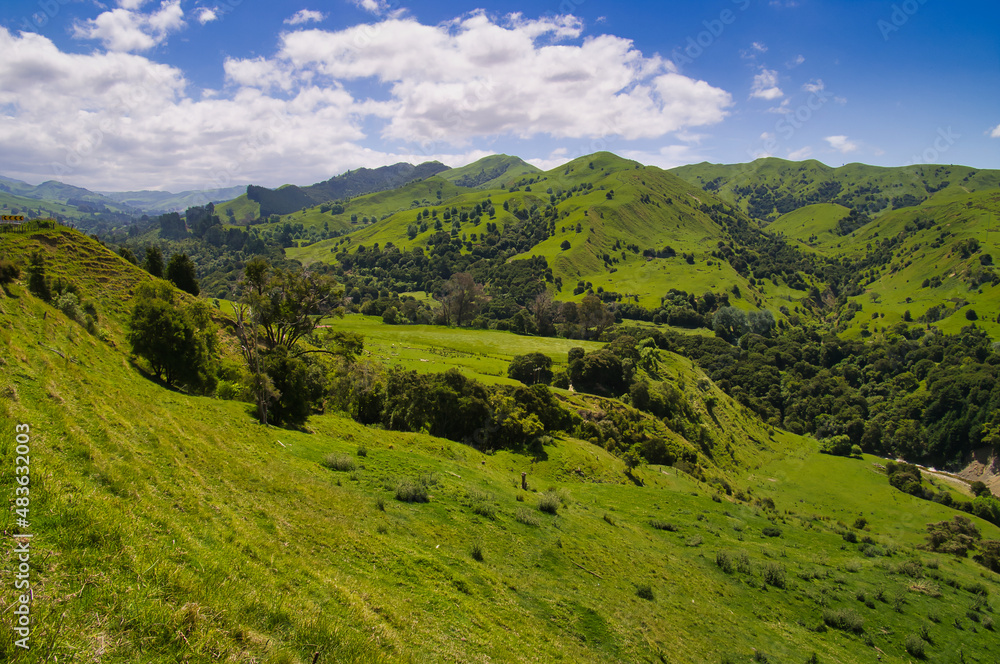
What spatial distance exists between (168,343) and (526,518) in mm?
22313

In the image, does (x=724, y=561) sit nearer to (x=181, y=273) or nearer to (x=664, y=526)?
(x=664, y=526)

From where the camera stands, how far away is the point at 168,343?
24.7m

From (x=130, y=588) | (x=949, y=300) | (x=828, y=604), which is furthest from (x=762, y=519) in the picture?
(x=949, y=300)

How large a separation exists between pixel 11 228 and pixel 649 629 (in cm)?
5133

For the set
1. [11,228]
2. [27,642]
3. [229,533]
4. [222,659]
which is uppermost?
[11,228]

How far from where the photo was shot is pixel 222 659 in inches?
199

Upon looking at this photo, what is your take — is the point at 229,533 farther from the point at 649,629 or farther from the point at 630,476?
the point at 630,476

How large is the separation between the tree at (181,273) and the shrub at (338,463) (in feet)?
119

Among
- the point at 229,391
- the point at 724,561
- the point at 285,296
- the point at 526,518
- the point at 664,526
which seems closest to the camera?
the point at 526,518

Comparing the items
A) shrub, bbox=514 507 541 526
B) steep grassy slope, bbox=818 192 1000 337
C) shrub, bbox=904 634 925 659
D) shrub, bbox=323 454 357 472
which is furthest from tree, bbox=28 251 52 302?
steep grassy slope, bbox=818 192 1000 337

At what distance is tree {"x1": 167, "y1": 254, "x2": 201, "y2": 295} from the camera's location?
43656mm

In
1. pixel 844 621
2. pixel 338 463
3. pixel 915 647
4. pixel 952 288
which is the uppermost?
pixel 952 288

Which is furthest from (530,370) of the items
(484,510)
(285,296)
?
(484,510)

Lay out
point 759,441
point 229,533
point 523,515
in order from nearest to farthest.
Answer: point 229,533 → point 523,515 → point 759,441
